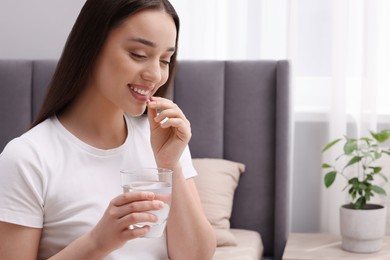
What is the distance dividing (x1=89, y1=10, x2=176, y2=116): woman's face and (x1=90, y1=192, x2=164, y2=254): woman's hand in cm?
31

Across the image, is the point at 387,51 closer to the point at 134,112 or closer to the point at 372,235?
the point at 372,235

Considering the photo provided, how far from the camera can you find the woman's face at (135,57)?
54.2 inches

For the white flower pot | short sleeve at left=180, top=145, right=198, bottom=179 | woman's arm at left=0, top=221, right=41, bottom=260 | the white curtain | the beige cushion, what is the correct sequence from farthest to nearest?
the white curtain → the white flower pot → the beige cushion → short sleeve at left=180, top=145, right=198, bottom=179 → woman's arm at left=0, top=221, right=41, bottom=260

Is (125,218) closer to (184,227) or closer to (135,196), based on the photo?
(135,196)

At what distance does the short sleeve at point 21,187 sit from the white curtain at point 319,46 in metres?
1.64

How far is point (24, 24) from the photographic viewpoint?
9.89 feet

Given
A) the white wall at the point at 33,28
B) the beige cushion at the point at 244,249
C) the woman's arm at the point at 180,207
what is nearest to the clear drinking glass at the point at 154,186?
the woman's arm at the point at 180,207

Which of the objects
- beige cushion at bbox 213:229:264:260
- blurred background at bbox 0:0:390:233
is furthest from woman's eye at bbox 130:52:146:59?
blurred background at bbox 0:0:390:233

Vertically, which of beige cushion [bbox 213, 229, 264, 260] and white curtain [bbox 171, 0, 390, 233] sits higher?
white curtain [bbox 171, 0, 390, 233]

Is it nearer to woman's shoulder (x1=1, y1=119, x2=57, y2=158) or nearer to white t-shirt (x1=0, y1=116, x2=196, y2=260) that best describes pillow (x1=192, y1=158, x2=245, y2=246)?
white t-shirt (x1=0, y1=116, x2=196, y2=260)

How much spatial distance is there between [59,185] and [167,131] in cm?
27

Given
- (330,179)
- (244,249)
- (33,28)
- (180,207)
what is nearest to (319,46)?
(330,179)

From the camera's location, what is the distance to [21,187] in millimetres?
1336

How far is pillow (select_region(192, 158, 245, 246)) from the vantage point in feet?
8.43
